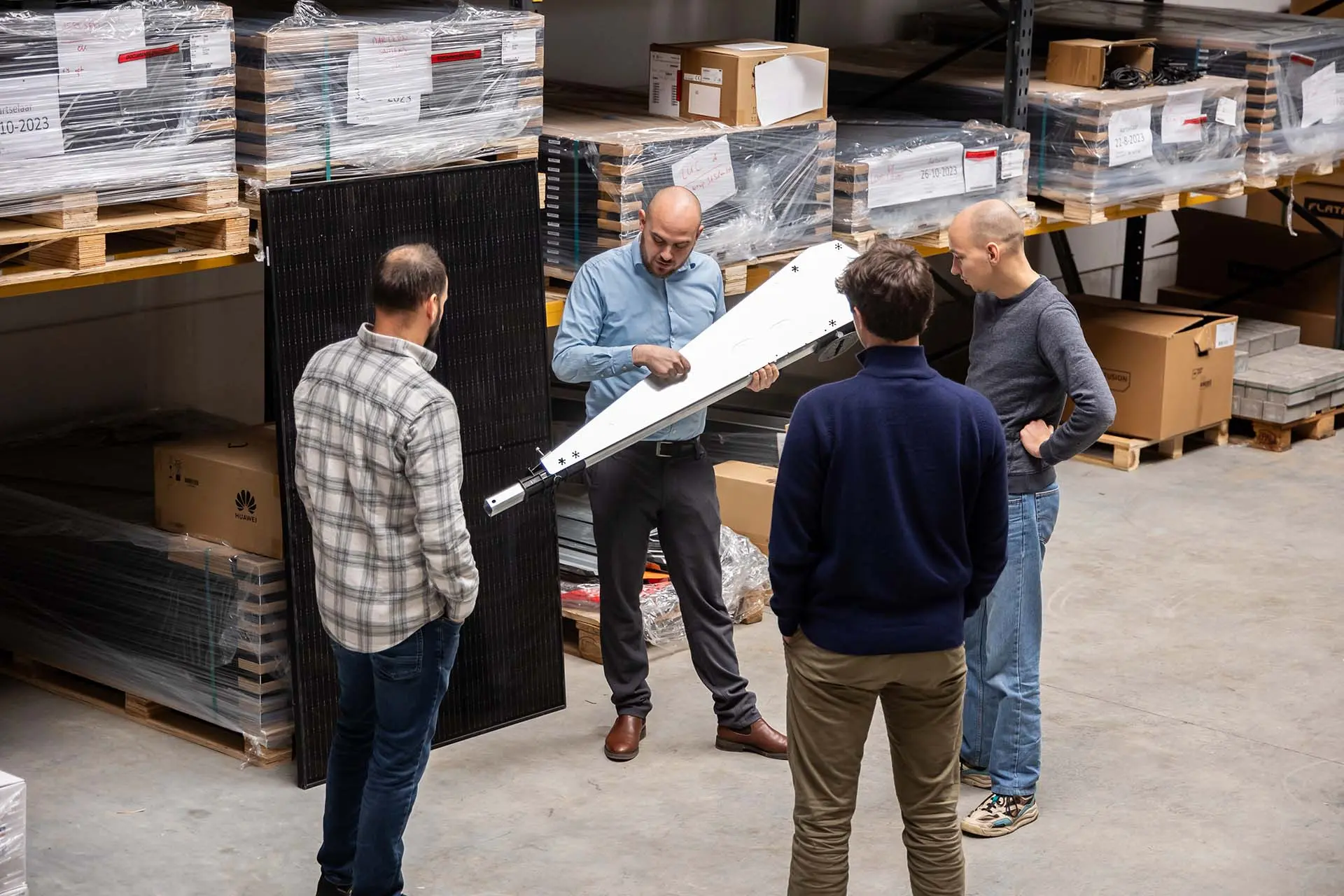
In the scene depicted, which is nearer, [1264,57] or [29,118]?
[29,118]

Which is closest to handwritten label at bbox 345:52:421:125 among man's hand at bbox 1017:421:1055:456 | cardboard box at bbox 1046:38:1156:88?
man's hand at bbox 1017:421:1055:456

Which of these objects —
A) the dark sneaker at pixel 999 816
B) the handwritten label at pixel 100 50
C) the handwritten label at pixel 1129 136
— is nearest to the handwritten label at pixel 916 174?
the handwritten label at pixel 1129 136

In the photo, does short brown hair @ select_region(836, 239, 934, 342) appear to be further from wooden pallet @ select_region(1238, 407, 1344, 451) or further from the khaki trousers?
wooden pallet @ select_region(1238, 407, 1344, 451)

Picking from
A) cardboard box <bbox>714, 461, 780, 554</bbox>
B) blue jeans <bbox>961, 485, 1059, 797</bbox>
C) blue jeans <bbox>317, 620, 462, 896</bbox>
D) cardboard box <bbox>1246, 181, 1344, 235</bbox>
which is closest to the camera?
blue jeans <bbox>317, 620, 462, 896</bbox>

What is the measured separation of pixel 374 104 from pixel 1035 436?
2466 mm

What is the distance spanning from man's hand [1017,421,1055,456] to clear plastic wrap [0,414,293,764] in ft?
8.10

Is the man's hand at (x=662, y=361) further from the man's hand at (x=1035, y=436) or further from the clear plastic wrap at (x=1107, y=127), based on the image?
the clear plastic wrap at (x=1107, y=127)

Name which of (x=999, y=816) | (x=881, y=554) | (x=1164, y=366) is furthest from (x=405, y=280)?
(x=1164, y=366)

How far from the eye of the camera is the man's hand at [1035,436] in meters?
4.93

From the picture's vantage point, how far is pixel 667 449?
5.53 metres

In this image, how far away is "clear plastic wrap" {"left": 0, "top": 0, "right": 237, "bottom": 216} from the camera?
4.79 meters

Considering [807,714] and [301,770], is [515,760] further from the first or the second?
[807,714]

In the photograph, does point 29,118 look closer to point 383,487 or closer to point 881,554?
point 383,487

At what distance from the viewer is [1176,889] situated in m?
4.95
